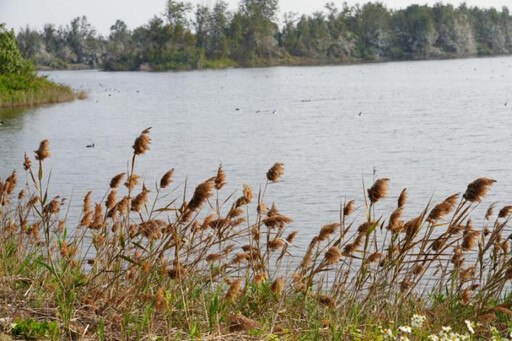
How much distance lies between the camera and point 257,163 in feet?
70.9

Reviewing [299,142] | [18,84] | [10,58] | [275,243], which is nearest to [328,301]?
[275,243]

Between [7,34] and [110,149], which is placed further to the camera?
[7,34]

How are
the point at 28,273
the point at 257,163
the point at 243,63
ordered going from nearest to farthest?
the point at 28,273
the point at 257,163
the point at 243,63

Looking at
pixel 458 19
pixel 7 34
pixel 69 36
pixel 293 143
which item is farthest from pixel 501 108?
pixel 69 36

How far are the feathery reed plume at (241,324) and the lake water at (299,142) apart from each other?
6.25 feet

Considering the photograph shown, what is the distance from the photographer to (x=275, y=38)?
136 metres

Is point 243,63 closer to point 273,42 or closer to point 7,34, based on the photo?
point 273,42

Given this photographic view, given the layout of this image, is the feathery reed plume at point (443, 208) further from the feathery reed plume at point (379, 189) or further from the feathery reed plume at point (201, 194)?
the feathery reed plume at point (201, 194)

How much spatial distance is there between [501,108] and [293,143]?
14.5 metres

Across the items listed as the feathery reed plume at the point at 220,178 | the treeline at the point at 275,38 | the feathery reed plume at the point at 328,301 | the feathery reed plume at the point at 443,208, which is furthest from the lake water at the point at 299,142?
the treeline at the point at 275,38

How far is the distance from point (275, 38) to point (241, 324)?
13416 cm

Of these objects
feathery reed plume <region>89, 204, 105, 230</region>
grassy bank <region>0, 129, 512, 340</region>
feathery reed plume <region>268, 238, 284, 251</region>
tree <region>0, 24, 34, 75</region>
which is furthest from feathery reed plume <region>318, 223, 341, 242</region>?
tree <region>0, 24, 34, 75</region>

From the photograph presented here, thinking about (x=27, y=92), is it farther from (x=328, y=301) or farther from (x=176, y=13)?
(x=176, y=13)

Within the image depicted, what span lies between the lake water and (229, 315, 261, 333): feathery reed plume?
1905 millimetres
